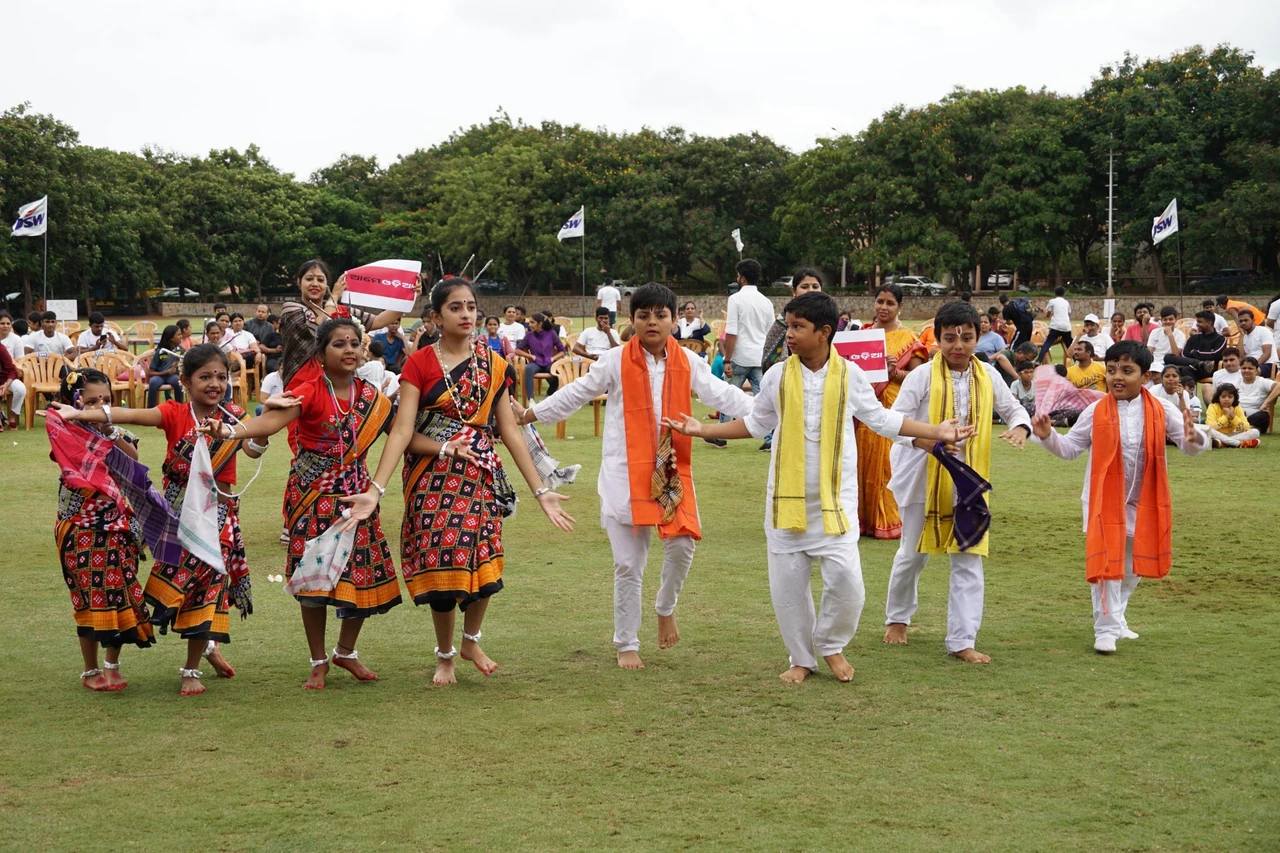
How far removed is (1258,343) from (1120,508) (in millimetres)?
12171

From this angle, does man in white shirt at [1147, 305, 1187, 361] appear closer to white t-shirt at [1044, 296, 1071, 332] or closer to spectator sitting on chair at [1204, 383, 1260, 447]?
spectator sitting on chair at [1204, 383, 1260, 447]

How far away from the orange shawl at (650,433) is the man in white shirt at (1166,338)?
12.7m

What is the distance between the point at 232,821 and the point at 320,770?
480 millimetres

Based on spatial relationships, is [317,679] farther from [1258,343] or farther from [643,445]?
[1258,343]

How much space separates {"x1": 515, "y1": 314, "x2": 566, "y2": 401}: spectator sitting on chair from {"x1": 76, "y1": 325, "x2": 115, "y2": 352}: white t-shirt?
6.45 m

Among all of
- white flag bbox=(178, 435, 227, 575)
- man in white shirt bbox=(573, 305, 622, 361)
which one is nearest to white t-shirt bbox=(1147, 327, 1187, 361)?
man in white shirt bbox=(573, 305, 622, 361)

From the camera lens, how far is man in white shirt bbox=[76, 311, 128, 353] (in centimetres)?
1944

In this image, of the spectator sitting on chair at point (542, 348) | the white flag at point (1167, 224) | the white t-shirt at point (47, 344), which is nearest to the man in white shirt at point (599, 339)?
the spectator sitting on chair at point (542, 348)

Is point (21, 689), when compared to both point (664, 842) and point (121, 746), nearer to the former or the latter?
point (121, 746)

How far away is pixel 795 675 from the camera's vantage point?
5.43 metres

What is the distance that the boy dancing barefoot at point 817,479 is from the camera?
5379mm

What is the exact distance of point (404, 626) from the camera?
658cm

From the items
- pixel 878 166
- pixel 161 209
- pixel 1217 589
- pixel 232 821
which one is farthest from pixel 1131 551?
pixel 161 209

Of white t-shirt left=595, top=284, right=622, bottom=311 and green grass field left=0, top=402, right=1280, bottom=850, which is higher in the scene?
white t-shirt left=595, top=284, right=622, bottom=311
